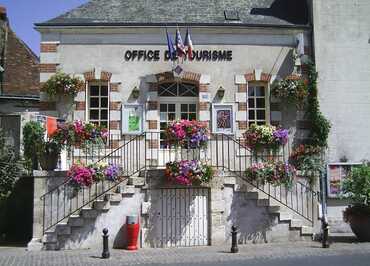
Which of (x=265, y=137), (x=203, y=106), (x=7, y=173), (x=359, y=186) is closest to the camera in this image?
(x=359, y=186)

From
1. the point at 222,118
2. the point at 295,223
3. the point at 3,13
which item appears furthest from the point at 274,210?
the point at 3,13

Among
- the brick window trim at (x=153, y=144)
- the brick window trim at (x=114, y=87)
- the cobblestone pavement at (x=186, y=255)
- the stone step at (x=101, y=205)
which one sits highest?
the brick window trim at (x=114, y=87)

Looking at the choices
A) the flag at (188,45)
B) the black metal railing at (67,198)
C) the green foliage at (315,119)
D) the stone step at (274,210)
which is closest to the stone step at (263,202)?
the stone step at (274,210)

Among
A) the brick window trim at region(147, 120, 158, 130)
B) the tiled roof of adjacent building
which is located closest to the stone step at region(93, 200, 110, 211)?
the brick window trim at region(147, 120, 158, 130)

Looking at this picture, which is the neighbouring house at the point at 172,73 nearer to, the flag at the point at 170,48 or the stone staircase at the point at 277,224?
the flag at the point at 170,48

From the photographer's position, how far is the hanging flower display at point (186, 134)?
12125mm

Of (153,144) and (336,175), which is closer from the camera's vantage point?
(153,144)

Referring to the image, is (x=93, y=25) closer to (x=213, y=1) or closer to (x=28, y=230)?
(x=213, y=1)

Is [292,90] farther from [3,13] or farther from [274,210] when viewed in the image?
[3,13]

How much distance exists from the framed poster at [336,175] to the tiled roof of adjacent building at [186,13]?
13.4 feet

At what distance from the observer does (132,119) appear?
46.7 feet

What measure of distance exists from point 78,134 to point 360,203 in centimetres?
684

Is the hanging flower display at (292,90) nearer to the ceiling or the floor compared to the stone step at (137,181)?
nearer to the ceiling

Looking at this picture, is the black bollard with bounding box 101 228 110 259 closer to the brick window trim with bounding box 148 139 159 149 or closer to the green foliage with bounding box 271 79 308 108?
the brick window trim with bounding box 148 139 159 149
